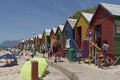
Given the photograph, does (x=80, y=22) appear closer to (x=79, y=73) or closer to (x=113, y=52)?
(x=113, y=52)

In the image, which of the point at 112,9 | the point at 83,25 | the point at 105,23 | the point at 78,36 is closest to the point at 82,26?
the point at 83,25

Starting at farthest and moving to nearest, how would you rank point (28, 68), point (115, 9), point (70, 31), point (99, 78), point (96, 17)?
1. point (70, 31)
2. point (96, 17)
3. point (115, 9)
4. point (28, 68)
5. point (99, 78)

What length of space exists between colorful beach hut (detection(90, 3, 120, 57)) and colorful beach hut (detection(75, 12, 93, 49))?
161 centimetres

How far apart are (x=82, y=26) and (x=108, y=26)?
15.3ft

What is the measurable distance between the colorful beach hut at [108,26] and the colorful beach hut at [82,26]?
5.27 ft

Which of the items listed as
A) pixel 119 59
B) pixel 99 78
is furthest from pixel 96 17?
pixel 99 78

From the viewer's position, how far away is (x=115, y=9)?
57.2ft

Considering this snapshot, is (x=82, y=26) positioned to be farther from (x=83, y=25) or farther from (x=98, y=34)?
(x=98, y=34)

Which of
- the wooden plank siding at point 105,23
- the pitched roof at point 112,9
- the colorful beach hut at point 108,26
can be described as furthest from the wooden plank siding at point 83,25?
the pitched roof at point 112,9

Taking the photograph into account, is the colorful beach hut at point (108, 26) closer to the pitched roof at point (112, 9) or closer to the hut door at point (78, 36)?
the pitched roof at point (112, 9)

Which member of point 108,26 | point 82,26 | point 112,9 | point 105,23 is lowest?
point 108,26

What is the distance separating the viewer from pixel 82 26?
21469 mm

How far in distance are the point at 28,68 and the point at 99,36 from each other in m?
5.89

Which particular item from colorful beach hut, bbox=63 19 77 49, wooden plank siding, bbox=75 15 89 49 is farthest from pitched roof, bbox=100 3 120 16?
colorful beach hut, bbox=63 19 77 49
